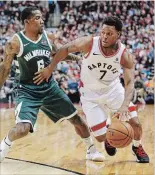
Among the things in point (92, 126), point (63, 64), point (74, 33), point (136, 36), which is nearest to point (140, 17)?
point (136, 36)

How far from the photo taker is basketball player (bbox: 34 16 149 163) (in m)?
4.56

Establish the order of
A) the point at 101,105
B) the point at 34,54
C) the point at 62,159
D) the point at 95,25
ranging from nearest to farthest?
the point at 34,54
the point at 101,105
the point at 62,159
the point at 95,25

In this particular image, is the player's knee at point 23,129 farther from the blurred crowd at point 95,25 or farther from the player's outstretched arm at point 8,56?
the blurred crowd at point 95,25

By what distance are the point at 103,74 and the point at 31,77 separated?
0.83 meters

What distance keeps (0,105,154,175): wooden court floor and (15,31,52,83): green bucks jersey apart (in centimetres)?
101

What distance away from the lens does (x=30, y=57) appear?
4836mm

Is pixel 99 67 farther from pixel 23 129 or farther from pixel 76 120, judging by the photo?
pixel 23 129

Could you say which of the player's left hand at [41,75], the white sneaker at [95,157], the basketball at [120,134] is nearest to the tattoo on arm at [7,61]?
the player's left hand at [41,75]

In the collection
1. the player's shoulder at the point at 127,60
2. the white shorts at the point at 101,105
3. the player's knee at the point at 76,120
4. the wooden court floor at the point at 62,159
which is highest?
the player's shoulder at the point at 127,60

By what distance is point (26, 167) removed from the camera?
4770mm

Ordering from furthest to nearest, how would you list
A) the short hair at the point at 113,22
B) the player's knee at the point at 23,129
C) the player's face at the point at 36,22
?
the player's face at the point at 36,22 < the player's knee at the point at 23,129 < the short hair at the point at 113,22

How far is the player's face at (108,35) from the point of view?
14.8ft

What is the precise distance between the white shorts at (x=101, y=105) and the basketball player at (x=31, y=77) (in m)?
0.22

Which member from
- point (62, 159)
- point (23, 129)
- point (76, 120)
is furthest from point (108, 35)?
point (62, 159)
